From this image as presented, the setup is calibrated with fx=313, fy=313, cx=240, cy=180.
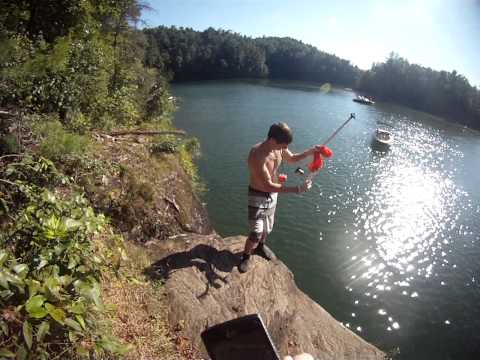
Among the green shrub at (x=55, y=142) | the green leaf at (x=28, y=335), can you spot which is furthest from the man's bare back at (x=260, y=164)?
the green leaf at (x=28, y=335)

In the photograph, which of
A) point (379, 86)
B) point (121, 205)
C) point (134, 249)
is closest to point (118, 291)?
point (134, 249)

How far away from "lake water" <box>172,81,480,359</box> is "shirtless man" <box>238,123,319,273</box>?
6.01 meters

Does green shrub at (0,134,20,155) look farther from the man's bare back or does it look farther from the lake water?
the lake water

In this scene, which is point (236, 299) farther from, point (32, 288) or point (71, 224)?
point (32, 288)

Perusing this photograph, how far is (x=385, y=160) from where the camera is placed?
27.9m

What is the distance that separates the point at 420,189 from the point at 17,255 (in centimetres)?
2509

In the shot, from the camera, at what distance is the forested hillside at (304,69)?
223 feet

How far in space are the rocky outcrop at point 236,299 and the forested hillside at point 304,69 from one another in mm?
57353

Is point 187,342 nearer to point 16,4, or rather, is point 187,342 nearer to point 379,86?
point 16,4

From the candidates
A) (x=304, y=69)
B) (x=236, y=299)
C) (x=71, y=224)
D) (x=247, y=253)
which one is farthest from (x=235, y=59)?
(x=71, y=224)

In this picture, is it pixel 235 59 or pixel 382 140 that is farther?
pixel 235 59

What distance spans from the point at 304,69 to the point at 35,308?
11035cm

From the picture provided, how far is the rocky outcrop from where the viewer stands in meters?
4.85

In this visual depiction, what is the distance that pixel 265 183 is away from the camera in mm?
5254
